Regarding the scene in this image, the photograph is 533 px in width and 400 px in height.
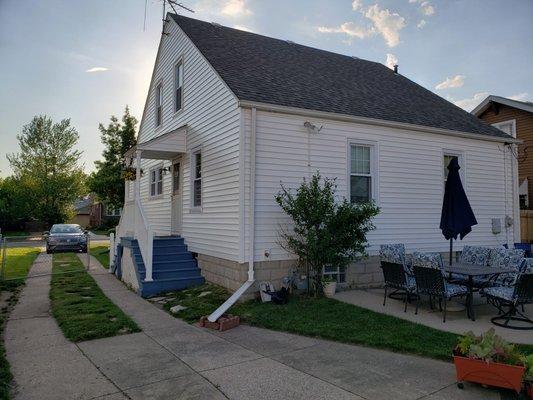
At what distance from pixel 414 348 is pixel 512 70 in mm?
11500

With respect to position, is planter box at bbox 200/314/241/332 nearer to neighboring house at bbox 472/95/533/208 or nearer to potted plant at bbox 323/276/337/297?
potted plant at bbox 323/276/337/297

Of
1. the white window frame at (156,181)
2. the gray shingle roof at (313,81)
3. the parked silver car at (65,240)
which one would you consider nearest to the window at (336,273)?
the gray shingle roof at (313,81)

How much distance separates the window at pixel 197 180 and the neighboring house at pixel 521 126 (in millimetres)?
13911

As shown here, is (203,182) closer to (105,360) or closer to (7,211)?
(105,360)

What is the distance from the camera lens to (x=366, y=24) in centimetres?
1189

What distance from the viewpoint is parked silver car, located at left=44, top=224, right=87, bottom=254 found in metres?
19.9

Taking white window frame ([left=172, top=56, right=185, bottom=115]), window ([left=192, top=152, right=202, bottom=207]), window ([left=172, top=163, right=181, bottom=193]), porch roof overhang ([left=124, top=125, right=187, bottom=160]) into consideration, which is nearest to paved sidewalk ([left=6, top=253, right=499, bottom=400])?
window ([left=192, top=152, right=202, bottom=207])

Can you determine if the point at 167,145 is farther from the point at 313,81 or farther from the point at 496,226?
the point at 496,226

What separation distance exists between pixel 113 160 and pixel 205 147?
17.6 meters

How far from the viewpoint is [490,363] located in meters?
3.92

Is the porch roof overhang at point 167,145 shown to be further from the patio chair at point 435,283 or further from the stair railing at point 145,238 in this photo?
the patio chair at point 435,283

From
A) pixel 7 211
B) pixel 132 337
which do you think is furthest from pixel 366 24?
pixel 7 211

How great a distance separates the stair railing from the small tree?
3.39 m

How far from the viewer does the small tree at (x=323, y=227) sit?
8000 mm
